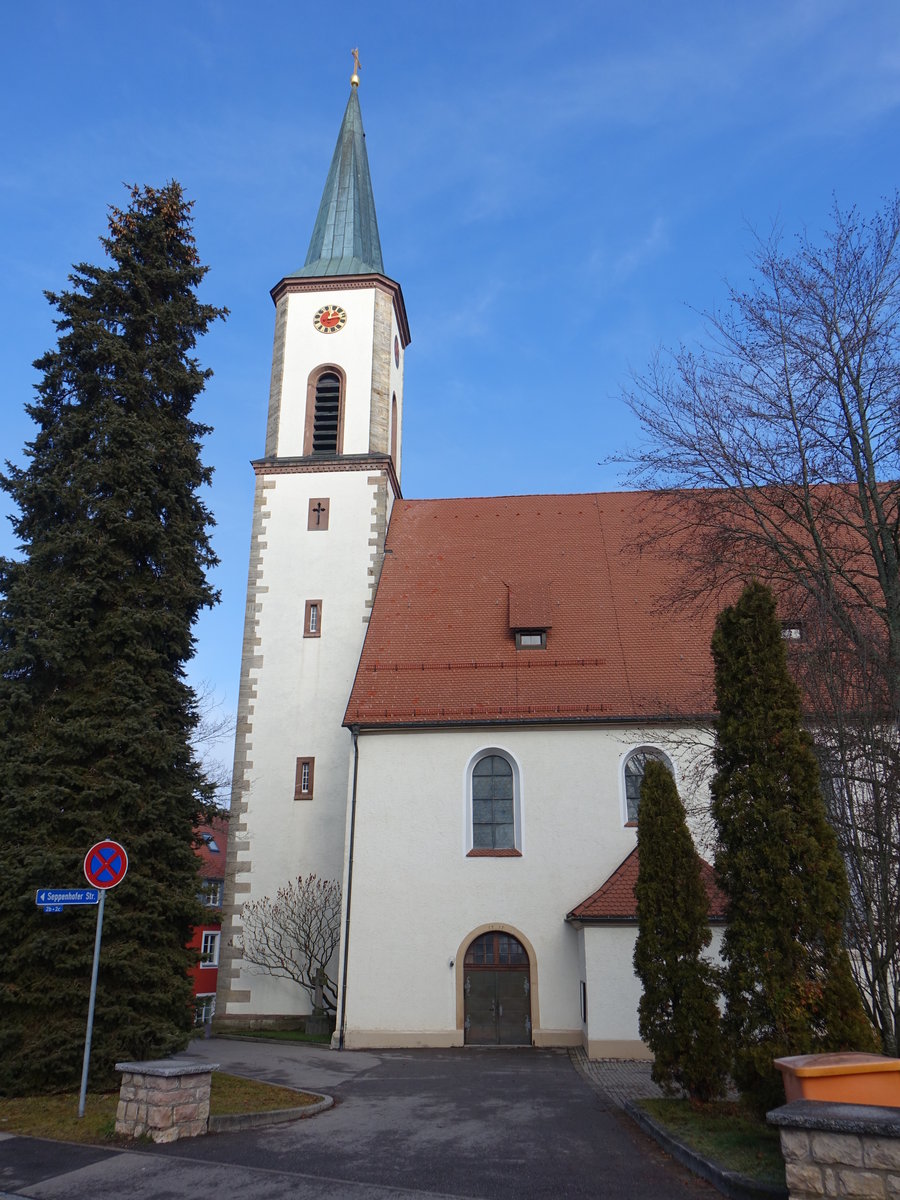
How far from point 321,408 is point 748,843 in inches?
713

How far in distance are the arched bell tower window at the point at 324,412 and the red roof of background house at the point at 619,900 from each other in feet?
40.0

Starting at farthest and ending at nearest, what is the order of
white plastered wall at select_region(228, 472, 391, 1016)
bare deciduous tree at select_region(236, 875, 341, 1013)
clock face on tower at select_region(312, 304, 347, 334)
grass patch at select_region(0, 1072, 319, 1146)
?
clock face on tower at select_region(312, 304, 347, 334) < white plastered wall at select_region(228, 472, 391, 1016) < bare deciduous tree at select_region(236, 875, 341, 1013) < grass patch at select_region(0, 1072, 319, 1146)

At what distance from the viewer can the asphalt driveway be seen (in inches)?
278

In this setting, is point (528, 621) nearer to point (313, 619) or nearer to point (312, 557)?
point (313, 619)

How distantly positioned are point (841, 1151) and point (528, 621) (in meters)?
14.4

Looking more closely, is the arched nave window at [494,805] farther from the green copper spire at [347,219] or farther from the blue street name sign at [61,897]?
the green copper spire at [347,219]

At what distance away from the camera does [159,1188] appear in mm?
7156

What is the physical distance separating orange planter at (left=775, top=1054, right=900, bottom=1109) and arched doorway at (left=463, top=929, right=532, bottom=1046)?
11.0 m

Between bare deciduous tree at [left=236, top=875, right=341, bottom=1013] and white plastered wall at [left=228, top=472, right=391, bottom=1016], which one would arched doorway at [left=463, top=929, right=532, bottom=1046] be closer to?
bare deciduous tree at [left=236, top=875, right=341, bottom=1013]

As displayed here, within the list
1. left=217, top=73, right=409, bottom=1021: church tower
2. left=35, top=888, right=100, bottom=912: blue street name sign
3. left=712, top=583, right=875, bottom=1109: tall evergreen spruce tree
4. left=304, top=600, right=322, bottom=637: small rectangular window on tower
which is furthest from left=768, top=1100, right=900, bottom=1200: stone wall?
left=304, top=600, right=322, bottom=637: small rectangular window on tower

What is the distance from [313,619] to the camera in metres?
21.7

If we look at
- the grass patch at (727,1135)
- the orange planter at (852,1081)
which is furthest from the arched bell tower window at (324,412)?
the orange planter at (852,1081)

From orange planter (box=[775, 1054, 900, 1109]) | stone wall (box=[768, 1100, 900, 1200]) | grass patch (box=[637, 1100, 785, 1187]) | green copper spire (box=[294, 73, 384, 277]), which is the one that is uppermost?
green copper spire (box=[294, 73, 384, 277])

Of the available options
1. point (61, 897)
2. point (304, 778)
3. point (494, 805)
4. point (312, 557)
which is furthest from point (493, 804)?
point (61, 897)
